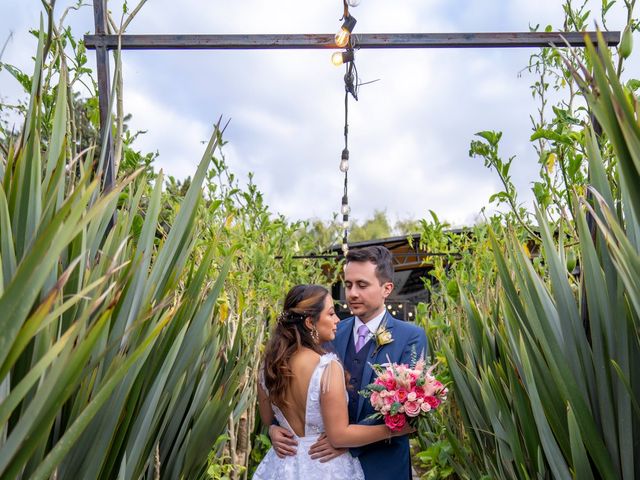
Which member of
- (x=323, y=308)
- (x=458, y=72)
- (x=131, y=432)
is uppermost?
(x=458, y=72)

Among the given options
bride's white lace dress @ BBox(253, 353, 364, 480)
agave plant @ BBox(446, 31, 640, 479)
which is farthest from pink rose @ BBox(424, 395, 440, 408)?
agave plant @ BBox(446, 31, 640, 479)

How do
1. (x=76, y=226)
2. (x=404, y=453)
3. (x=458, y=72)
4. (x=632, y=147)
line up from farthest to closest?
(x=458, y=72), (x=404, y=453), (x=632, y=147), (x=76, y=226)

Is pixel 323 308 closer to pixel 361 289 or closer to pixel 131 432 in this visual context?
pixel 361 289

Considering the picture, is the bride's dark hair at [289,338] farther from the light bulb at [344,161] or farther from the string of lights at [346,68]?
the light bulb at [344,161]

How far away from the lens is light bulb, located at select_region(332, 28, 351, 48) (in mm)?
3541

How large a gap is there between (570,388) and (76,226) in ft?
4.34

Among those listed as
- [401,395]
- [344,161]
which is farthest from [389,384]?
[344,161]

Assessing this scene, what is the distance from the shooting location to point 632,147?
4.72 feet

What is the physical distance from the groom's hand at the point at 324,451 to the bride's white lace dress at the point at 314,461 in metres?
0.02

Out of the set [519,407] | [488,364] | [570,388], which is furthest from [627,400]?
[488,364]

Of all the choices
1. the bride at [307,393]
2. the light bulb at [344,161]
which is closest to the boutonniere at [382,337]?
the bride at [307,393]

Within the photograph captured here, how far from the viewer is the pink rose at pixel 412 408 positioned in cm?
272

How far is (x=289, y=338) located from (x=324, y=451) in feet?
1.64

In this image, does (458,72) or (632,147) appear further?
(458,72)
